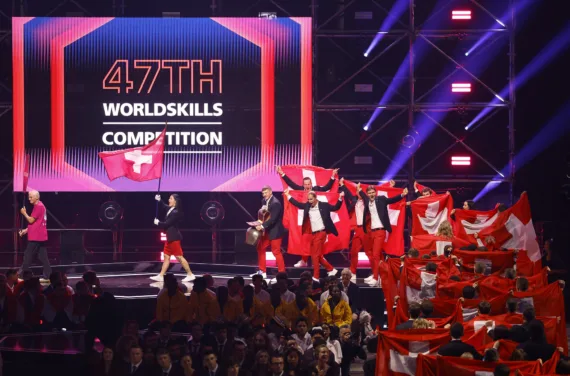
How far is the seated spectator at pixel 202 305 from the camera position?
543 inches

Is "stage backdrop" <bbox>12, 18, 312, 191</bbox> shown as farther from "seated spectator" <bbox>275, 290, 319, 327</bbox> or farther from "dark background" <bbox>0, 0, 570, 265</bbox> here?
"seated spectator" <bbox>275, 290, 319, 327</bbox>

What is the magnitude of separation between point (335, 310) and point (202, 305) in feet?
6.16

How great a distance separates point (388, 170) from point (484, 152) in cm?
211

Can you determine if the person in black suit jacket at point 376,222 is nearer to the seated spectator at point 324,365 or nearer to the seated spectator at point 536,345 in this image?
the seated spectator at point 324,365

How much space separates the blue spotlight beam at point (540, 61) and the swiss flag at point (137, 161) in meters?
6.63

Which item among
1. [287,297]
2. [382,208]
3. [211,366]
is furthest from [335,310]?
[382,208]

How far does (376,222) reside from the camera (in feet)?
56.5

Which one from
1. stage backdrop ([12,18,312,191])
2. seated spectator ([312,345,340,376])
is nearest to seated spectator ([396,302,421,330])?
A: seated spectator ([312,345,340,376])

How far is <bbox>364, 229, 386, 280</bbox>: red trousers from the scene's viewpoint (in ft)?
56.4

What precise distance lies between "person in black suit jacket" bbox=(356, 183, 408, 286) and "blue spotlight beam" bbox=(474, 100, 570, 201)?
159 inches

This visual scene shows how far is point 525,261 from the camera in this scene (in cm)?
1614

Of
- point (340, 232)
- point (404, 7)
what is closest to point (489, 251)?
point (340, 232)

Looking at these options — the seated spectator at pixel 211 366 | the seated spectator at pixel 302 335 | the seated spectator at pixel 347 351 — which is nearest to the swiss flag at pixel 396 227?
the seated spectator at pixel 347 351

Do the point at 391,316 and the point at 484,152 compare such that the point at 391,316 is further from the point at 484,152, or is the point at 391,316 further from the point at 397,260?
the point at 484,152
